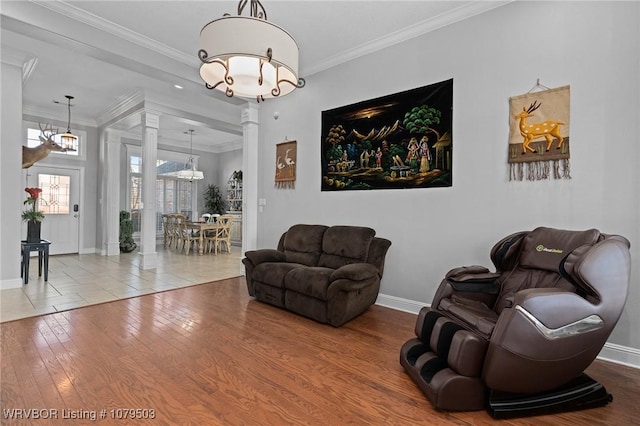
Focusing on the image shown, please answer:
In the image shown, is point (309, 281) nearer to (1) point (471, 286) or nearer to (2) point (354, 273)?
(2) point (354, 273)

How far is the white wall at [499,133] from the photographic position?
7.98 feet

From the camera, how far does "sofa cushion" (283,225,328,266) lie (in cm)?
391

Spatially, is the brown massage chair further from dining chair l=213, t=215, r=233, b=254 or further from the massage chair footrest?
dining chair l=213, t=215, r=233, b=254

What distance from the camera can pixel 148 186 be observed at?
5.70m

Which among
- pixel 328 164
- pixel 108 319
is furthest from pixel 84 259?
pixel 328 164

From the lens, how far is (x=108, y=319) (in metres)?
3.08

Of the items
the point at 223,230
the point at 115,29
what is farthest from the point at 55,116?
the point at 115,29

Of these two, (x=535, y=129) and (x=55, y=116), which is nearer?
(x=535, y=129)

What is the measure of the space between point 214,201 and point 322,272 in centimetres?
756

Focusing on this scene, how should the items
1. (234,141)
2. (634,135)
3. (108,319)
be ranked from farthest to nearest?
(234,141) → (108,319) → (634,135)

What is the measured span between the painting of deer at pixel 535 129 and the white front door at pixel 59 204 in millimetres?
8517

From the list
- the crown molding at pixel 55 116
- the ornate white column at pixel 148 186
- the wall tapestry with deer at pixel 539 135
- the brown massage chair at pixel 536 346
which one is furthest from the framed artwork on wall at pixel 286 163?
the crown molding at pixel 55 116

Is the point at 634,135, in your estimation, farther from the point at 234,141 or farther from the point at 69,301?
the point at 234,141

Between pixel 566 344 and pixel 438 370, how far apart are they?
0.69 meters
